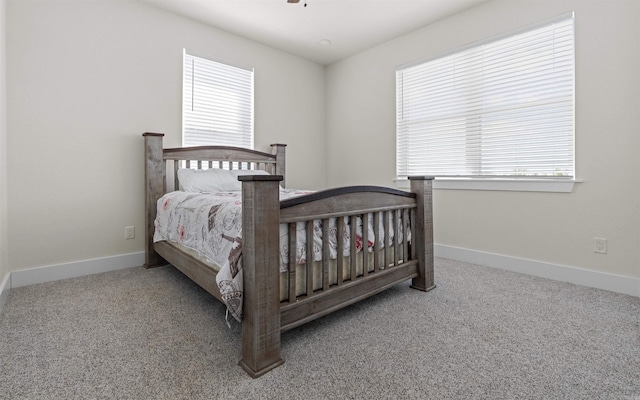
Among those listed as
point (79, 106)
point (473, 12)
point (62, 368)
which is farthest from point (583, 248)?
point (79, 106)

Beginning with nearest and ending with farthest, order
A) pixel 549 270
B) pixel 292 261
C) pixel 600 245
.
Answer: pixel 292 261, pixel 600 245, pixel 549 270

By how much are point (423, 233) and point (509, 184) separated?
1.16 m

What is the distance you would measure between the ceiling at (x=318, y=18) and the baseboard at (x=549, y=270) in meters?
2.34

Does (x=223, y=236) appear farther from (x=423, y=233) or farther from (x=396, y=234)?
(x=423, y=233)

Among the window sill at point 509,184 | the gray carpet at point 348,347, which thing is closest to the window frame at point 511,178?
the window sill at point 509,184

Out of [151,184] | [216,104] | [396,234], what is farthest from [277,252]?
[216,104]

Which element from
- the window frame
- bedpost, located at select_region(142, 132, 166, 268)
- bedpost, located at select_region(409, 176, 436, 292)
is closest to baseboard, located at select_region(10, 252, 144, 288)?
bedpost, located at select_region(142, 132, 166, 268)

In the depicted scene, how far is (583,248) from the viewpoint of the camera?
2.44m

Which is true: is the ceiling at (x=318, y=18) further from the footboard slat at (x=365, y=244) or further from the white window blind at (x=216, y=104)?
the footboard slat at (x=365, y=244)

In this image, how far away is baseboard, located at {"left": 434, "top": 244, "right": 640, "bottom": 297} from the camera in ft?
7.41

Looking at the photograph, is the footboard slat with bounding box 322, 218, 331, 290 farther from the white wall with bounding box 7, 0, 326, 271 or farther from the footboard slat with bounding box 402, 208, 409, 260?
the white wall with bounding box 7, 0, 326, 271

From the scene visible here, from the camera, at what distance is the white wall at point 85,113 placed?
240 cm

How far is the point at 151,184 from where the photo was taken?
288cm

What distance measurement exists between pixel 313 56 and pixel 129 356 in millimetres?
3864
